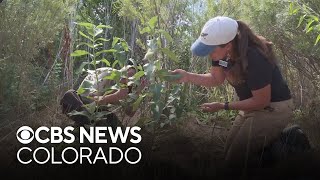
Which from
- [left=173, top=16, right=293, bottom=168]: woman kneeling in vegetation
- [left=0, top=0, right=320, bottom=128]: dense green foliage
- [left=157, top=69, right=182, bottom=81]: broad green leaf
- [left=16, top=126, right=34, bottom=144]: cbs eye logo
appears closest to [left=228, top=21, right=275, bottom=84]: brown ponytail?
[left=173, top=16, right=293, bottom=168]: woman kneeling in vegetation

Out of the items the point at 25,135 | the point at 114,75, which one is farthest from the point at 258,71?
the point at 25,135

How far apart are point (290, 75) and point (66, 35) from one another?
1.80 m

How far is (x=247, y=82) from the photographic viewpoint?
2590 millimetres

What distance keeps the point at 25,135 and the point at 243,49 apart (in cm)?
131

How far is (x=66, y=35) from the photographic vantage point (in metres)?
3.87

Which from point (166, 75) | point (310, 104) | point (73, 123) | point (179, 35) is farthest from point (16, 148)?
point (310, 104)

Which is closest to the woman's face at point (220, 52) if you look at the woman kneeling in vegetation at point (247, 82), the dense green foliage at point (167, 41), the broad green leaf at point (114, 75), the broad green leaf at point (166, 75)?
the woman kneeling in vegetation at point (247, 82)

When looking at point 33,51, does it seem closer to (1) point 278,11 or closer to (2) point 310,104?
(1) point 278,11

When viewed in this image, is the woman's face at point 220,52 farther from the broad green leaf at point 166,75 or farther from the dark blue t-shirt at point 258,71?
the broad green leaf at point 166,75

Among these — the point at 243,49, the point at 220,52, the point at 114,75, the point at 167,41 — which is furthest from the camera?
the point at 167,41

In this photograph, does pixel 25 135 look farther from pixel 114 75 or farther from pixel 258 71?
pixel 258 71

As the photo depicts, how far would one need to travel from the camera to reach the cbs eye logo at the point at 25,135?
8.75 feet

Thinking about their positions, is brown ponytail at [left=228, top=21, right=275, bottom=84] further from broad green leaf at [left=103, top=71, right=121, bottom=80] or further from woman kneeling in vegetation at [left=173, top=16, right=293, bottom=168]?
broad green leaf at [left=103, top=71, right=121, bottom=80]

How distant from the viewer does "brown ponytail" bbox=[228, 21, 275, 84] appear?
2.55m
